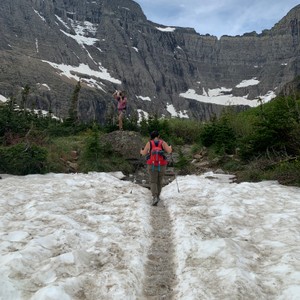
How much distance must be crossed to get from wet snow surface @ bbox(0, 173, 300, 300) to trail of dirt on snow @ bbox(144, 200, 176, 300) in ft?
0.44

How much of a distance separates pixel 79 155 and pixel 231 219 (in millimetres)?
10731

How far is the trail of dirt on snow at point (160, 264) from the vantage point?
5.73 m

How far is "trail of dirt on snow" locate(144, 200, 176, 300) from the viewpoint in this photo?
18.8 feet

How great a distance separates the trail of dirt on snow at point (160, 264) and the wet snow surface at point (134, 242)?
0.44ft

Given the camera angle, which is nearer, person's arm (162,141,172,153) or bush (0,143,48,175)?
person's arm (162,141,172,153)

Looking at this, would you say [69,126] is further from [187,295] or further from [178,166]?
[187,295]

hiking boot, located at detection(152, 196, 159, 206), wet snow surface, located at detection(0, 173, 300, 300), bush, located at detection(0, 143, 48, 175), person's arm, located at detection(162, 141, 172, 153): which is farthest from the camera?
bush, located at detection(0, 143, 48, 175)

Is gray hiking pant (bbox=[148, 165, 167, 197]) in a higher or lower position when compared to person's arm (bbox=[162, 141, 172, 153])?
lower

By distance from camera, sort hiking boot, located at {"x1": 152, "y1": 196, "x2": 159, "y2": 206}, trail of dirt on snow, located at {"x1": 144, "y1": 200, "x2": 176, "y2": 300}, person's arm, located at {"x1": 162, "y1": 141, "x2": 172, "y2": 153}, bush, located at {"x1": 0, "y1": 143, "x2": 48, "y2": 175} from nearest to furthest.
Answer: trail of dirt on snow, located at {"x1": 144, "y1": 200, "x2": 176, "y2": 300}
hiking boot, located at {"x1": 152, "y1": 196, "x2": 159, "y2": 206}
person's arm, located at {"x1": 162, "y1": 141, "x2": 172, "y2": 153}
bush, located at {"x1": 0, "y1": 143, "x2": 48, "y2": 175}

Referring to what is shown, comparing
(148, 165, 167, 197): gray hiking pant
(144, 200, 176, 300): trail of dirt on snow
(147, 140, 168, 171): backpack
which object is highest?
(147, 140, 168, 171): backpack

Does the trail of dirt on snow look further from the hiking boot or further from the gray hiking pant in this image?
the gray hiking pant

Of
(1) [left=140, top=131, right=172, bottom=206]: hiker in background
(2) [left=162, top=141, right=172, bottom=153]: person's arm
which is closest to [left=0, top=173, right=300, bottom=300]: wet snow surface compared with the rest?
(1) [left=140, top=131, right=172, bottom=206]: hiker in background

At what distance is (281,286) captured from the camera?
542 centimetres

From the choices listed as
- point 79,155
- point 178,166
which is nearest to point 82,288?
point 178,166
